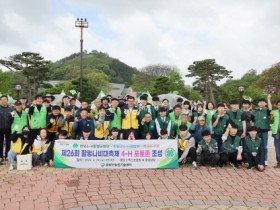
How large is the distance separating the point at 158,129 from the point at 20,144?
131 inches

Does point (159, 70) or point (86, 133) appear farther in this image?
point (159, 70)

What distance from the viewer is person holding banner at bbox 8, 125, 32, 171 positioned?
671 centimetres

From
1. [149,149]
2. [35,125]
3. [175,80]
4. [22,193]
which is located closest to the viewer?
[22,193]

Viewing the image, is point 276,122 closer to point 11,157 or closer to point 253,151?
point 253,151

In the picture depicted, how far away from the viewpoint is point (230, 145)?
6863 mm

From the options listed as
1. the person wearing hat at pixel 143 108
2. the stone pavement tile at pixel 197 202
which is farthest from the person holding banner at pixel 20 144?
the stone pavement tile at pixel 197 202

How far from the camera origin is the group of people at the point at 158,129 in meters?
6.82

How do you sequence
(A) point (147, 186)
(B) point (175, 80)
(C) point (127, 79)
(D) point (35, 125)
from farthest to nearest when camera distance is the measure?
(C) point (127, 79), (B) point (175, 80), (D) point (35, 125), (A) point (147, 186)

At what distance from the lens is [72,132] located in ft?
24.1

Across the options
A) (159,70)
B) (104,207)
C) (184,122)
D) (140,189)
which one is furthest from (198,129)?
(159,70)

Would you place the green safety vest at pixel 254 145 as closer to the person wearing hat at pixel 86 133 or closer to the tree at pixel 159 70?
the person wearing hat at pixel 86 133

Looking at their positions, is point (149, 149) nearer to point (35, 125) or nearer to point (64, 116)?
point (64, 116)

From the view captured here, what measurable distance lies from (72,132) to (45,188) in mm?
2240

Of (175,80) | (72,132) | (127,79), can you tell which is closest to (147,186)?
(72,132)
